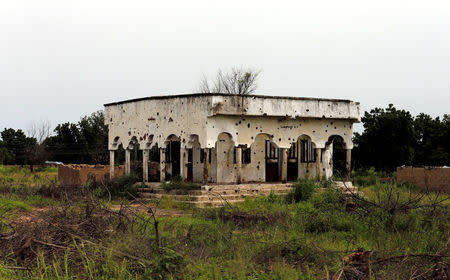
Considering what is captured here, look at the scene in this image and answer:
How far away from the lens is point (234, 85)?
40.6 meters

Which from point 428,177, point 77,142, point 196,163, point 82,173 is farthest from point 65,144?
point 428,177

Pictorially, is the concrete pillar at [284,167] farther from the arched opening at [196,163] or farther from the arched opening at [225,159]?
the arched opening at [196,163]

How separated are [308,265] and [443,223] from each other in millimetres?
4395

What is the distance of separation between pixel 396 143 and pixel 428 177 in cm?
963

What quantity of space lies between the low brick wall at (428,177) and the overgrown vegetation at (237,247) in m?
10.1

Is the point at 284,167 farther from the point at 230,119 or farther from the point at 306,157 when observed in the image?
the point at 306,157

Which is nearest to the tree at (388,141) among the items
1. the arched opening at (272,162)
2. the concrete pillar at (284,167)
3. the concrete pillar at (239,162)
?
the arched opening at (272,162)

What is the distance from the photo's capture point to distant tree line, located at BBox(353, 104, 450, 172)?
32.1m

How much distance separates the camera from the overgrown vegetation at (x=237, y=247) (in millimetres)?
7996

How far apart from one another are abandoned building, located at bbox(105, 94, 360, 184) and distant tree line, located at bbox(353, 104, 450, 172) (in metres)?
8.87

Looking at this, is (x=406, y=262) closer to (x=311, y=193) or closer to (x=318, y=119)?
(x=311, y=193)

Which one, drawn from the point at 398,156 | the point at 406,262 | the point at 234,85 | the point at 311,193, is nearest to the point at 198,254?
the point at 406,262

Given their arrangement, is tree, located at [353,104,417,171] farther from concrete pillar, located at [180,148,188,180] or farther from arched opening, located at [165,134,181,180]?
concrete pillar, located at [180,148,188,180]

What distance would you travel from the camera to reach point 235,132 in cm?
2114
